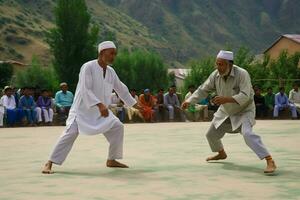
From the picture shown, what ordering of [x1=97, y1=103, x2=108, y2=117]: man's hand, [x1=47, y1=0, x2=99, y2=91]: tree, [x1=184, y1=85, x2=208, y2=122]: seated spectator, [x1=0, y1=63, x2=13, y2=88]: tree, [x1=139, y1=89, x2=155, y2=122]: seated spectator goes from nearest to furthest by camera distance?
[x1=97, y1=103, x2=108, y2=117]: man's hand < [x1=139, y1=89, x2=155, y2=122]: seated spectator < [x1=184, y1=85, x2=208, y2=122]: seated spectator < [x1=0, y1=63, x2=13, y2=88]: tree < [x1=47, y1=0, x2=99, y2=91]: tree

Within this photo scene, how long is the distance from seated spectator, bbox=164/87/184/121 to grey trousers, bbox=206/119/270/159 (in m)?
10.3

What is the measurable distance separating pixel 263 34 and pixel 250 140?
11266cm

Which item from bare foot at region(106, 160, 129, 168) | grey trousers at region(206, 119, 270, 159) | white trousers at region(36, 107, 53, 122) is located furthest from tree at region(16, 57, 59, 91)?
bare foot at region(106, 160, 129, 168)

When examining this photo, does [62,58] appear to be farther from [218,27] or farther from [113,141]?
[218,27]

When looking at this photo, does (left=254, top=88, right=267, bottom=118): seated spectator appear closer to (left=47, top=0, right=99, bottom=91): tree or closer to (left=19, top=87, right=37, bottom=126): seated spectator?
(left=19, top=87, right=37, bottom=126): seated spectator

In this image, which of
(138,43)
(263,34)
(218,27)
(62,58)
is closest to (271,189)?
(62,58)

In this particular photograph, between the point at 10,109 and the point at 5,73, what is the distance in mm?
31256

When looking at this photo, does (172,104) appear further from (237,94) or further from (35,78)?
(35,78)

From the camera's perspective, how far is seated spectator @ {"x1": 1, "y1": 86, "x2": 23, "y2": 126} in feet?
50.0

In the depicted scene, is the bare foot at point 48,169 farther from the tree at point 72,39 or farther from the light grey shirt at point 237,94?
the tree at point 72,39

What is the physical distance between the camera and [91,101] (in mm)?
6375

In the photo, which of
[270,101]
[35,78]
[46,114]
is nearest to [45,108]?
[46,114]

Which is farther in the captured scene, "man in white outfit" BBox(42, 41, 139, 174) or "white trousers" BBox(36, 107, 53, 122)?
"white trousers" BBox(36, 107, 53, 122)

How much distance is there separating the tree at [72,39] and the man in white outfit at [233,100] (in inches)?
1570
